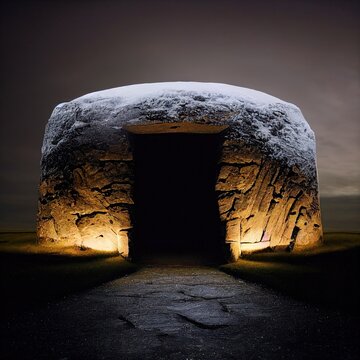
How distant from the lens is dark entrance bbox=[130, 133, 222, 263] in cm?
941

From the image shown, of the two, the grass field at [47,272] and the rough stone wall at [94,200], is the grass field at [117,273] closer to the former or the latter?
the grass field at [47,272]

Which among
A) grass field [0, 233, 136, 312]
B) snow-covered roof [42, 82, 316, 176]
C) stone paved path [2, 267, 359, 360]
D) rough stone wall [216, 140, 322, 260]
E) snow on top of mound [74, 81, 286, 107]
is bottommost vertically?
stone paved path [2, 267, 359, 360]

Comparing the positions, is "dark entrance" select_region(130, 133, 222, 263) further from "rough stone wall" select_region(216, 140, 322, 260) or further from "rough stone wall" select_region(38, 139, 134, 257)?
"rough stone wall" select_region(216, 140, 322, 260)

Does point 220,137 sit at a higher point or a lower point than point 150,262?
higher

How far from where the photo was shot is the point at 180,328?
317cm

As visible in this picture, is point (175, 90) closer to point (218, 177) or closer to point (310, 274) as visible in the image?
point (218, 177)

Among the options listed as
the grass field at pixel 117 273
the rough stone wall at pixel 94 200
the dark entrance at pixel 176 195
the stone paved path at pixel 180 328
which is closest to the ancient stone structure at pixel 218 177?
the rough stone wall at pixel 94 200

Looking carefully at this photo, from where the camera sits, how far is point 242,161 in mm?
7461

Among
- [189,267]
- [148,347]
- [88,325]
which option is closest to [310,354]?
[148,347]

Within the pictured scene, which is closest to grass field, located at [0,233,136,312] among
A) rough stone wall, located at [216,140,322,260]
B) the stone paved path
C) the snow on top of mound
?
the stone paved path

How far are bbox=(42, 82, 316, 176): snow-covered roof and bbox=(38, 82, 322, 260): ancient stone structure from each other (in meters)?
0.02

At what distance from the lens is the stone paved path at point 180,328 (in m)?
2.65

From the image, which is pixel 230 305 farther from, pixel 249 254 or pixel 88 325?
pixel 249 254

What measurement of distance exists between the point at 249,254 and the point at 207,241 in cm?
273
